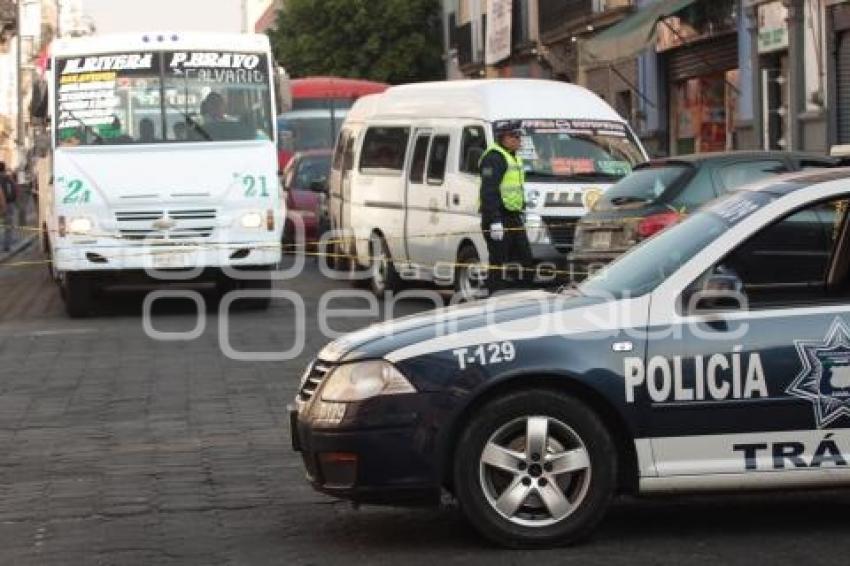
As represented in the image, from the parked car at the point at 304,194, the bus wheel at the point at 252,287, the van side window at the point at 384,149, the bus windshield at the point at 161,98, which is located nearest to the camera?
the bus windshield at the point at 161,98

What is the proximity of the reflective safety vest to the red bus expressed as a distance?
19316mm

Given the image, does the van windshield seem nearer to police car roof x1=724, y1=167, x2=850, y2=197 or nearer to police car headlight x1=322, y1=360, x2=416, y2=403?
police car roof x1=724, y1=167, x2=850, y2=197

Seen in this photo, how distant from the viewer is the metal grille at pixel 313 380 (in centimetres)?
749

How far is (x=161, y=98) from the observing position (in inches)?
749

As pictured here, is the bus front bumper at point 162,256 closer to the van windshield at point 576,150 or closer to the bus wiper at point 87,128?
the bus wiper at point 87,128

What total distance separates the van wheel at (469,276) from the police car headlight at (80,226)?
3858 millimetres

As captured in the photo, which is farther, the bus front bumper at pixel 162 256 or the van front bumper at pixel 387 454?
the bus front bumper at pixel 162 256

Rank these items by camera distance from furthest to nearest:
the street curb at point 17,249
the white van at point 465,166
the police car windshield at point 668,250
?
1. the street curb at point 17,249
2. the white van at point 465,166
3. the police car windshield at point 668,250

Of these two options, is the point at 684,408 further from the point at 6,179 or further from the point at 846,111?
the point at 6,179

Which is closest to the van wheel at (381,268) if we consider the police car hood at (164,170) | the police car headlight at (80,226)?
the police car hood at (164,170)

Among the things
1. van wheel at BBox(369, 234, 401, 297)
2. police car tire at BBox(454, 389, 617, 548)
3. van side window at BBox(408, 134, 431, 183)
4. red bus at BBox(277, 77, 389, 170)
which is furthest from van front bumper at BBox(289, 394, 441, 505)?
red bus at BBox(277, 77, 389, 170)

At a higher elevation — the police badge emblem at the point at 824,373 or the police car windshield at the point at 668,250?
the police car windshield at the point at 668,250

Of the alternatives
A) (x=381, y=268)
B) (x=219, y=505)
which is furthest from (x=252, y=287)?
(x=219, y=505)

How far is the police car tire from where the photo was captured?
23.4 feet
